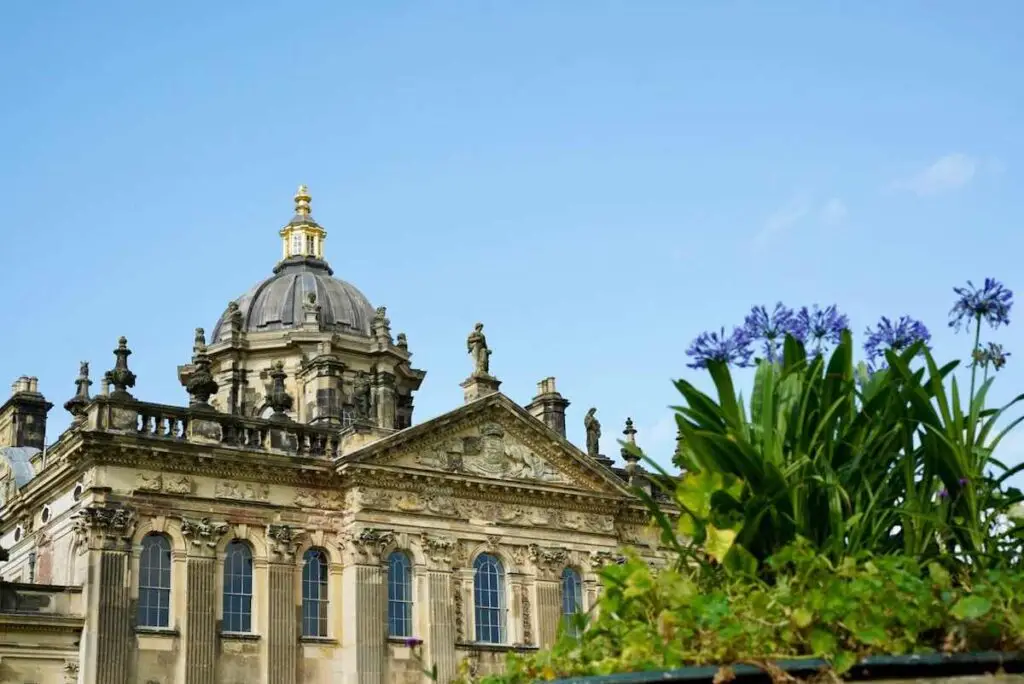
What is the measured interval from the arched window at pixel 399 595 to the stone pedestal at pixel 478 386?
4.75 metres

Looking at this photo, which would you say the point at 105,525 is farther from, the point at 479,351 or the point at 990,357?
the point at 990,357

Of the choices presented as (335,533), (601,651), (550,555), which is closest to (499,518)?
(550,555)

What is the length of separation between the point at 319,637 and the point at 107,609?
5107mm

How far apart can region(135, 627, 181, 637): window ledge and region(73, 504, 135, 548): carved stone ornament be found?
1.83 m

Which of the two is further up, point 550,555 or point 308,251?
point 308,251

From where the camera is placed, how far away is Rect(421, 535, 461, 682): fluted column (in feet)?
110

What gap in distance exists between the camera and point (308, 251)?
4709 cm

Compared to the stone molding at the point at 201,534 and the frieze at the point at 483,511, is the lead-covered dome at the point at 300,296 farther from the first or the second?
the stone molding at the point at 201,534

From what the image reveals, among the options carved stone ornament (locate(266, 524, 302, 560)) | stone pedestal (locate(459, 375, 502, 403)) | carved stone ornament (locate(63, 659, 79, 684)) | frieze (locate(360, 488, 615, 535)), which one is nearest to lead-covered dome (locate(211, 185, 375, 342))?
stone pedestal (locate(459, 375, 502, 403))

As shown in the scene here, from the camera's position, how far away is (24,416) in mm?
44812

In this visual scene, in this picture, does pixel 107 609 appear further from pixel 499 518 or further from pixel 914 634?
pixel 914 634

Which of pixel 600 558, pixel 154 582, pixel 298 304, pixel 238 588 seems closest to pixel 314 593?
pixel 238 588

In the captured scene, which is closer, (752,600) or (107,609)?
(752,600)

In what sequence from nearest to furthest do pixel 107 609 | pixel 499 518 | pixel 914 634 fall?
pixel 914 634 < pixel 107 609 < pixel 499 518
